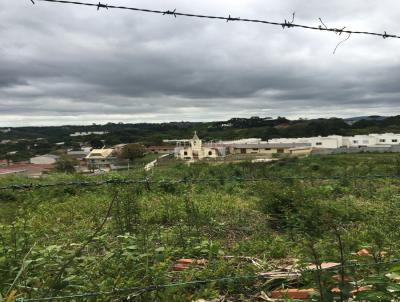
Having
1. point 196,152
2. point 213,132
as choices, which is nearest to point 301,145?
point 196,152

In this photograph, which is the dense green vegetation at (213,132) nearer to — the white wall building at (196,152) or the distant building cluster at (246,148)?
the distant building cluster at (246,148)

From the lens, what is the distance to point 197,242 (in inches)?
198

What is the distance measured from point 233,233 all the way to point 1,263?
3675 millimetres

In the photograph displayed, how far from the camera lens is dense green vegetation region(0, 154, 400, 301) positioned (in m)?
2.54

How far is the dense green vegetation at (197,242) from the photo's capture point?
254 cm

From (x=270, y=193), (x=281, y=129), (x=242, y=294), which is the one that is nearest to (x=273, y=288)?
(x=242, y=294)

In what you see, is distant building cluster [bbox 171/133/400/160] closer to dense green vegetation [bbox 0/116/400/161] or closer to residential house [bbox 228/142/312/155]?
residential house [bbox 228/142/312/155]

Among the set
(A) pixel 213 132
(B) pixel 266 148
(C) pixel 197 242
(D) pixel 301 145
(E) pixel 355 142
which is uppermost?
(A) pixel 213 132

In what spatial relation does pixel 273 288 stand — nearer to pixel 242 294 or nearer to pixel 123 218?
pixel 242 294

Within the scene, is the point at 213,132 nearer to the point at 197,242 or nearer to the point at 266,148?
the point at 266,148

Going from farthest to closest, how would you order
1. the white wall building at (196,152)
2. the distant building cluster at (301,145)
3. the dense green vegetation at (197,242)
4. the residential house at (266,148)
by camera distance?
the residential house at (266,148), the distant building cluster at (301,145), the white wall building at (196,152), the dense green vegetation at (197,242)

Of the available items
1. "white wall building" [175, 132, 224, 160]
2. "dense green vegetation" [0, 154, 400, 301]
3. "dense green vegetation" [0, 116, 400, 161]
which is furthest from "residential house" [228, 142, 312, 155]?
"dense green vegetation" [0, 154, 400, 301]

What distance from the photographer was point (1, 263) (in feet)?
9.28

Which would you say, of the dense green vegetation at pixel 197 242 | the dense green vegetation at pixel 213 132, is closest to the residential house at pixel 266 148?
the dense green vegetation at pixel 213 132
